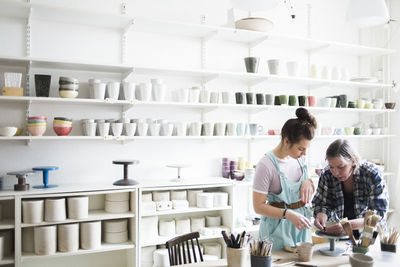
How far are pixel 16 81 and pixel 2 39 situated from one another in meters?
0.47

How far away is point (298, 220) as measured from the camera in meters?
2.05

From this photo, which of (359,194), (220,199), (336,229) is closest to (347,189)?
(359,194)

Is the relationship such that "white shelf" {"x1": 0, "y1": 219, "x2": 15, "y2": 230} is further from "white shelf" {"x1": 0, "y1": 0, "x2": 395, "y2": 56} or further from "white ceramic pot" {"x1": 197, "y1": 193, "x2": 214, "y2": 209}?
"white shelf" {"x1": 0, "y1": 0, "x2": 395, "y2": 56}

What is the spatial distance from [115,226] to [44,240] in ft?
1.81

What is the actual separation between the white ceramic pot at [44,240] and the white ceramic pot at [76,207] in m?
0.18

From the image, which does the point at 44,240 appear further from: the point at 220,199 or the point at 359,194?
the point at 359,194

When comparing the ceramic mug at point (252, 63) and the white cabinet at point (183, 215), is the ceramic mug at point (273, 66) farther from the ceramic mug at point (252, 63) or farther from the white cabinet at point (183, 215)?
the white cabinet at point (183, 215)

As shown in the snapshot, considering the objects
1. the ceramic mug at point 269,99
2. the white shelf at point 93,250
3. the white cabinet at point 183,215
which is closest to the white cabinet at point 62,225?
the white shelf at point 93,250

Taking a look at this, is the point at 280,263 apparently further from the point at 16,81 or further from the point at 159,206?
the point at 16,81

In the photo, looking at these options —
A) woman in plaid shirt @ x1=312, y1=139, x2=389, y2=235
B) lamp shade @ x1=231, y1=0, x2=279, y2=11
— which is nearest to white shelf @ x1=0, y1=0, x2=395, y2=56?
lamp shade @ x1=231, y1=0, x2=279, y2=11

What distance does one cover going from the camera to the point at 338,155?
7.16 feet

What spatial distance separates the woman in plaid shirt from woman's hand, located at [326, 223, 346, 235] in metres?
0.13

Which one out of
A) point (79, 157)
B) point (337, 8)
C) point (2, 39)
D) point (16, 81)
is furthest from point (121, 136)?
point (337, 8)

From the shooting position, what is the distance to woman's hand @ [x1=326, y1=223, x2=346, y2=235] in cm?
185
